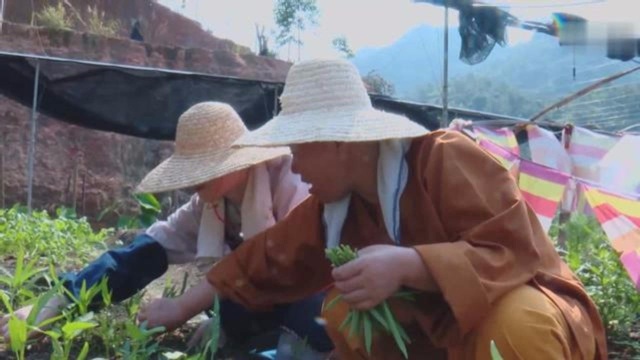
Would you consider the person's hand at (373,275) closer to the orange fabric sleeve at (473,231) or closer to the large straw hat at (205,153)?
the orange fabric sleeve at (473,231)

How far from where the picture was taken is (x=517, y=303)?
126 centimetres

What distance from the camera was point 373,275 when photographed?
1.24 m

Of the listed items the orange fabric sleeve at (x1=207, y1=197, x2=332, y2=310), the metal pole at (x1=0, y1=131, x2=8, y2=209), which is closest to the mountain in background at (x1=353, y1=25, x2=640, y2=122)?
the metal pole at (x1=0, y1=131, x2=8, y2=209)

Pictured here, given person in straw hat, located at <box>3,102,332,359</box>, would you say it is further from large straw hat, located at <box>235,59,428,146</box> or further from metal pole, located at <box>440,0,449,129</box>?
metal pole, located at <box>440,0,449,129</box>

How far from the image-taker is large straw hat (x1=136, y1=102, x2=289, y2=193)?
182cm

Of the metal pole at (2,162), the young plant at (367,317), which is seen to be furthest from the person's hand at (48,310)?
the metal pole at (2,162)

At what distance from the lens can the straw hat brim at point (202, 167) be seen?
70.9 inches

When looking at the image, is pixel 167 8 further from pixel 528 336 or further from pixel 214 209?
pixel 528 336

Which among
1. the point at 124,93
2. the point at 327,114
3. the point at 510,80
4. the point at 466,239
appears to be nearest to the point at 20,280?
the point at 327,114

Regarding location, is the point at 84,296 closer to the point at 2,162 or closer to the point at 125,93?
the point at 125,93

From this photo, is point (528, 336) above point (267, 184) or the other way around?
the other way around

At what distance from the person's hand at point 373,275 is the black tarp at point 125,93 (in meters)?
3.51

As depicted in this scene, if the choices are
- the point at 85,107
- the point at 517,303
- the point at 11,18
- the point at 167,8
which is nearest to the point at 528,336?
the point at 517,303

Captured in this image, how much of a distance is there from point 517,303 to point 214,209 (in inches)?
37.5
